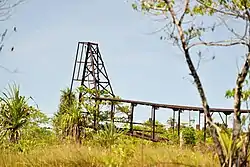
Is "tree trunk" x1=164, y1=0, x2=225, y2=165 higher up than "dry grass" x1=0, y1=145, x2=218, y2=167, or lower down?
higher up

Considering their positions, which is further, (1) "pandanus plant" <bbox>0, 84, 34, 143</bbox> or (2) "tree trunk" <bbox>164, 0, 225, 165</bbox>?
(1) "pandanus plant" <bbox>0, 84, 34, 143</bbox>

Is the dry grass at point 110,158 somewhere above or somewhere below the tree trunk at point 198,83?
below

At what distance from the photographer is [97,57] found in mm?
16953

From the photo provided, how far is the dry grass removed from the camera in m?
6.96

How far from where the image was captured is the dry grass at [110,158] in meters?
6.96

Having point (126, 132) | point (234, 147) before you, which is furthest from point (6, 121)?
point (234, 147)

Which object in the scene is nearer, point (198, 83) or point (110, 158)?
point (198, 83)

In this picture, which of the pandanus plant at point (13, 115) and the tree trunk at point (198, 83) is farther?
the pandanus plant at point (13, 115)

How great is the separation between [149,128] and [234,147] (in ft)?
22.3

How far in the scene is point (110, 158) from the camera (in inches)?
284

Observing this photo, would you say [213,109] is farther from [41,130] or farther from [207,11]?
[41,130]

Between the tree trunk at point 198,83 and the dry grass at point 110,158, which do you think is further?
the dry grass at point 110,158

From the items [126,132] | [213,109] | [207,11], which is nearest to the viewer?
[207,11]

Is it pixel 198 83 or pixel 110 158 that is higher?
pixel 198 83
